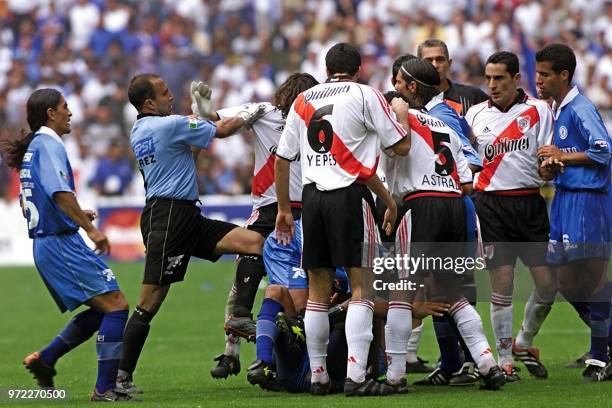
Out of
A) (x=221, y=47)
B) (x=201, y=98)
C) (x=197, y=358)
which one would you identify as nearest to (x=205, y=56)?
(x=221, y=47)

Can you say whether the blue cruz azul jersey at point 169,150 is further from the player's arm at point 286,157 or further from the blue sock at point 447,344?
the blue sock at point 447,344

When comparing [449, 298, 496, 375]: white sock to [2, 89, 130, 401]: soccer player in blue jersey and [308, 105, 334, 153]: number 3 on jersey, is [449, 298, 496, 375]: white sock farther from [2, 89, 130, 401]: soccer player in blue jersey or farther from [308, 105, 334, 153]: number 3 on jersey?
[2, 89, 130, 401]: soccer player in blue jersey

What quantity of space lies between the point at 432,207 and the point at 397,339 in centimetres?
105

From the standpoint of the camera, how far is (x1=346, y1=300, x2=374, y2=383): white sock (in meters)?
8.93

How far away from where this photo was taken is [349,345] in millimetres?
8969

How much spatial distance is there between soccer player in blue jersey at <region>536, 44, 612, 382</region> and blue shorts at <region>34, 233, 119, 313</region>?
148 inches

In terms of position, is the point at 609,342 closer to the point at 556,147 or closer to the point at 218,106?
the point at 556,147

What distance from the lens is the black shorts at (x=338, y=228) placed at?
9.03 meters

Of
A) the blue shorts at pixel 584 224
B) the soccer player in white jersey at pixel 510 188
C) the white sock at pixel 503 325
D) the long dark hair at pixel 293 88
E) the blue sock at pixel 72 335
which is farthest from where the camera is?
the soccer player in white jersey at pixel 510 188

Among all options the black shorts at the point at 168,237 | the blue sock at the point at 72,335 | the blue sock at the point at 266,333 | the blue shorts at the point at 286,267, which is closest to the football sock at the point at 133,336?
the black shorts at the point at 168,237

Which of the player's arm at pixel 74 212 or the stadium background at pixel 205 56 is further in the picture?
the stadium background at pixel 205 56

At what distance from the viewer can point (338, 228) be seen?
902cm

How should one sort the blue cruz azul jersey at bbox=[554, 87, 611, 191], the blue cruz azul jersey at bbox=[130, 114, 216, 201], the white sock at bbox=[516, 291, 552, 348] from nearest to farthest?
1. the blue cruz azul jersey at bbox=[130, 114, 216, 201]
2. the blue cruz azul jersey at bbox=[554, 87, 611, 191]
3. the white sock at bbox=[516, 291, 552, 348]

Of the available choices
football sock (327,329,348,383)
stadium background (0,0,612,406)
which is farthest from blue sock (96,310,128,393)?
stadium background (0,0,612,406)
